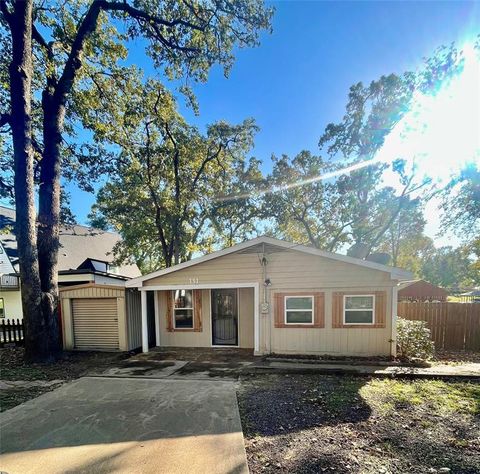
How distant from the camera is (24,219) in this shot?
7.74 meters

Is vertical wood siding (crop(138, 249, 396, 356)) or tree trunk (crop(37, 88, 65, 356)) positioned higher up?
tree trunk (crop(37, 88, 65, 356))

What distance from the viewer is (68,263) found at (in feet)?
58.5

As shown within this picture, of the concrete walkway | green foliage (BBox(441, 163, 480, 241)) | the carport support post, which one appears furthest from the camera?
green foliage (BBox(441, 163, 480, 241))

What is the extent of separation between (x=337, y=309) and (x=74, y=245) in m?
Result: 18.8

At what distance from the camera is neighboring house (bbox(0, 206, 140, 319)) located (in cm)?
1551

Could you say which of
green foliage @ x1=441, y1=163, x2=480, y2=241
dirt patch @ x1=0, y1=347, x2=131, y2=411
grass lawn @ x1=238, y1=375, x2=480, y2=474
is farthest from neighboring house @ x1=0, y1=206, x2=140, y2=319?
green foliage @ x1=441, y1=163, x2=480, y2=241

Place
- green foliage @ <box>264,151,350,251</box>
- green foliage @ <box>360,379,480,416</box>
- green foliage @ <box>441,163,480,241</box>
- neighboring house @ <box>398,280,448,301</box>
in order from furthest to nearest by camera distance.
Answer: neighboring house @ <box>398,280,448,301</box> → green foliage @ <box>264,151,350,251</box> → green foliage @ <box>441,163,480,241</box> → green foliage @ <box>360,379,480,416</box>

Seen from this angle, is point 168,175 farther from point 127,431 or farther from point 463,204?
point 463,204

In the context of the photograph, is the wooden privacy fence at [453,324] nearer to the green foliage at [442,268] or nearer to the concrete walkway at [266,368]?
the concrete walkway at [266,368]

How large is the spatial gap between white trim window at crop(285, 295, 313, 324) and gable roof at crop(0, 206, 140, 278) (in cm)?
1251

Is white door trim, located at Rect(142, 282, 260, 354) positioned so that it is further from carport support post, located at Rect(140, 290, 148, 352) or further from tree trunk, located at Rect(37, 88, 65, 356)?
tree trunk, located at Rect(37, 88, 65, 356)

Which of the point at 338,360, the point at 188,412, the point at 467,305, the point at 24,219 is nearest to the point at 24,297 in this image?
the point at 24,219

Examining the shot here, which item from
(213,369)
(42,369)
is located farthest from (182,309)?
(42,369)

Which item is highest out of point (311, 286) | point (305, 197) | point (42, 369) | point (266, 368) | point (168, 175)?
point (168, 175)
